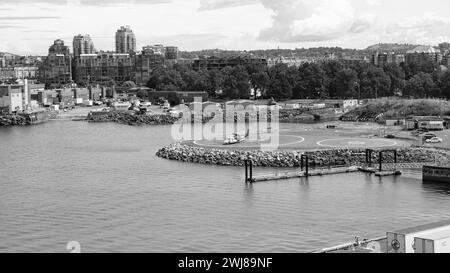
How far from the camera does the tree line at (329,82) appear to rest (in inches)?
971

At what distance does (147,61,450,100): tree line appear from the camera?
971 inches

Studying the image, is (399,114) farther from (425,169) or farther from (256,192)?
(256,192)

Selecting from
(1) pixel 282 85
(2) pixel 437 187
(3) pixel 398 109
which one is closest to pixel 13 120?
(1) pixel 282 85

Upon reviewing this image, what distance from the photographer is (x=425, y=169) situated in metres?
10.1

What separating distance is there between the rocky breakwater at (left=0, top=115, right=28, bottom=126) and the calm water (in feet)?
31.3

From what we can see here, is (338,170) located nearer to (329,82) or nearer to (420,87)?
(420,87)

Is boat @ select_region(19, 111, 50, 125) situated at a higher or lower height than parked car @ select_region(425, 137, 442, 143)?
lower

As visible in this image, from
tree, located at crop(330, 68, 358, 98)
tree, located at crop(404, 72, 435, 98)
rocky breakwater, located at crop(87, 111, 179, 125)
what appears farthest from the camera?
tree, located at crop(330, 68, 358, 98)

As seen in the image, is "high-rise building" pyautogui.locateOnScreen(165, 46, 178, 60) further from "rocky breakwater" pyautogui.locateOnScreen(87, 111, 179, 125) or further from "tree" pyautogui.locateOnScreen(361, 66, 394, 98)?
"rocky breakwater" pyautogui.locateOnScreen(87, 111, 179, 125)

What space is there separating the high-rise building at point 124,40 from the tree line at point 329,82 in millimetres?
23682

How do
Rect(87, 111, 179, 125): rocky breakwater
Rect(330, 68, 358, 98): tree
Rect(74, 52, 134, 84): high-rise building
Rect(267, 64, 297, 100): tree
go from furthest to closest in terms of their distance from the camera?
Rect(74, 52, 134, 84): high-rise building < Rect(267, 64, 297, 100): tree < Rect(330, 68, 358, 98): tree < Rect(87, 111, 179, 125): rocky breakwater

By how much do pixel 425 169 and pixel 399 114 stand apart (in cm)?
894

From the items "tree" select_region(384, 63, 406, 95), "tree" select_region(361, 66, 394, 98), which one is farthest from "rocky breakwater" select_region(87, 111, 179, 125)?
"tree" select_region(384, 63, 406, 95)
